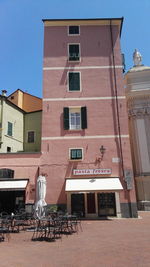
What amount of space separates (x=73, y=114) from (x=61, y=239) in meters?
12.0

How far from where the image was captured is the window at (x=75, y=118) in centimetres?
1892

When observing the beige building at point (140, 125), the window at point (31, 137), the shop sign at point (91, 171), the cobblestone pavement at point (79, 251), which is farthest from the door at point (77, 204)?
the window at point (31, 137)

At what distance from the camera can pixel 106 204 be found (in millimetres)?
17359

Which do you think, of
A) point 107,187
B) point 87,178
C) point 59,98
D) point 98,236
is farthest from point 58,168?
point 98,236

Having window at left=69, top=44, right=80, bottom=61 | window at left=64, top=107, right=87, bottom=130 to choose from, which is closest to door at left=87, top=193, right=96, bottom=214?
window at left=64, top=107, right=87, bottom=130

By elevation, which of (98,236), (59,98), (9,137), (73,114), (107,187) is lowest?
(98,236)

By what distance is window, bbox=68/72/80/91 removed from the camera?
789 inches

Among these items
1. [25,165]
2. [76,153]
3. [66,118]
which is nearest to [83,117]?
[66,118]

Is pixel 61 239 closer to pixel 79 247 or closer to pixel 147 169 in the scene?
pixel 79 247

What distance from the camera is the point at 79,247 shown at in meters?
8.12

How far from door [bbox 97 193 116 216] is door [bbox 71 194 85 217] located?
1.34 meters

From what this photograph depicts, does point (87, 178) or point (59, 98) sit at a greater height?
point (59, 98)

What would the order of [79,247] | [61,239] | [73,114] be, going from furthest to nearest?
[73,114]
[61,239]
[79,247]

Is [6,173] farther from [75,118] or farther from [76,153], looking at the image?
[75,118]
